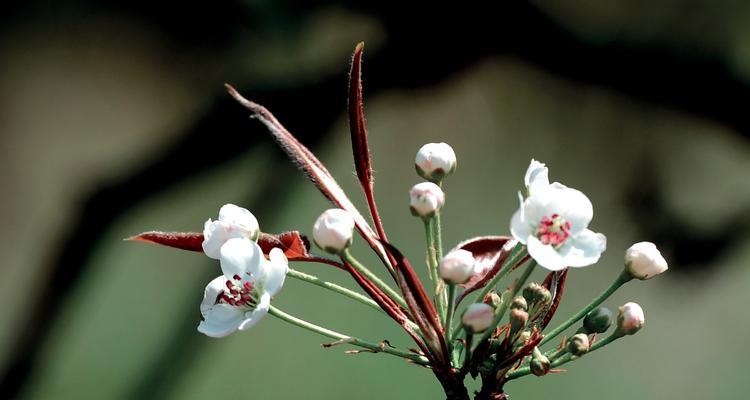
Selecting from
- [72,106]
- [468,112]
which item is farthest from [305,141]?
[72,106]

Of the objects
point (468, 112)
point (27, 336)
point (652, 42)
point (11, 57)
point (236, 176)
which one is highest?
point (652, 42)

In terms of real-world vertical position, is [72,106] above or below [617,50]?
below

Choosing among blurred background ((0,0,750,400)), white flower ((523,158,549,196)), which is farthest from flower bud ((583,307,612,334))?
blurred background ((0,0,750,400))

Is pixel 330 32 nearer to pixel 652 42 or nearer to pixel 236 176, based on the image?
pixel 236 176

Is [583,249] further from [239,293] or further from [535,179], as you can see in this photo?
[239,293]

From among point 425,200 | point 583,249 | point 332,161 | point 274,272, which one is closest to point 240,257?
point 274,272

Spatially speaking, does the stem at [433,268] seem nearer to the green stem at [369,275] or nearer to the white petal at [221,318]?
the green stem at [369,275]

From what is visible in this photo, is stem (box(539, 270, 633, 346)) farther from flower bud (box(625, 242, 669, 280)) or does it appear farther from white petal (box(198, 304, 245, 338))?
white petal (box(198, 304, 245, 338))
